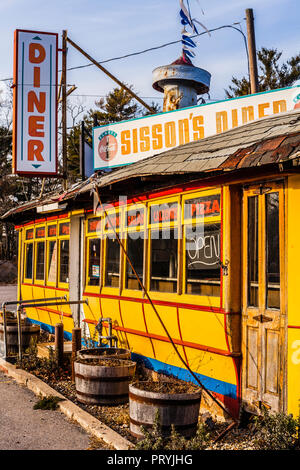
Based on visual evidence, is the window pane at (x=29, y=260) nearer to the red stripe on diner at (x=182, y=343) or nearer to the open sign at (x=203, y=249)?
the red stripe on diner at (x=182, y=343)

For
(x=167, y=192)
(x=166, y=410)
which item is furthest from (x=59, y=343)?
(x=166, y=410)

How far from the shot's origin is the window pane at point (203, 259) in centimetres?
674

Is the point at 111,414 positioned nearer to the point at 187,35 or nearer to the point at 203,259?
the point at 203,259

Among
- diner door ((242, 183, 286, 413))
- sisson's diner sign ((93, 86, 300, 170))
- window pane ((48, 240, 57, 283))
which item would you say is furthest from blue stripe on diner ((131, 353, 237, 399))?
sisson's diner sign ((93, 86, 300, 170))

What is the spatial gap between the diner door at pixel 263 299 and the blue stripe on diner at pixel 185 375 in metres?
0.26

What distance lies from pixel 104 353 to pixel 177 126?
17.5ft

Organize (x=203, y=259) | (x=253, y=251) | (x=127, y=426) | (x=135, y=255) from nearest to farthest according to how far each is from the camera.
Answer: (x=253, y=251) < (x=127, y=426) < (x=203, y=259) < (x=135, y=255)

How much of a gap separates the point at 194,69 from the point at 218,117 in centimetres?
274

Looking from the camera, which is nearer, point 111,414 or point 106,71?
point 111,414

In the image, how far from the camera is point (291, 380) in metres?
5.58

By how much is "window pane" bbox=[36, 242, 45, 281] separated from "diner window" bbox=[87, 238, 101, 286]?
3.34 meters

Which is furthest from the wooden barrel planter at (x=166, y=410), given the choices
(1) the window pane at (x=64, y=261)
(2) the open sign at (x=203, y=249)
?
(1) the window pane at (x=64, y=261)

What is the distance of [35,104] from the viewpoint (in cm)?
1373

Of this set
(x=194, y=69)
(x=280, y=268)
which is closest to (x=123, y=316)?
(x=280, y=268)
